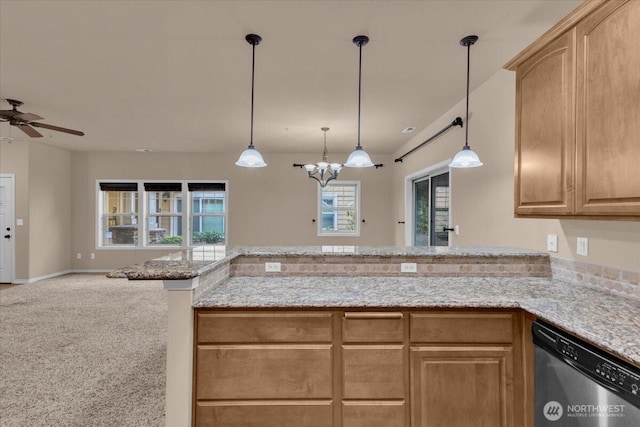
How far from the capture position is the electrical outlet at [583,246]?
6.61 feet

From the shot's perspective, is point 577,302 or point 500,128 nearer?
point 577,302

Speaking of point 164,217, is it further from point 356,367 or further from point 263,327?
point 356,367

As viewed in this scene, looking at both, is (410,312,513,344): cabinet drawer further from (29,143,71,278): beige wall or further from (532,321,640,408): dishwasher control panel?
(29,143,71,278): beige wall

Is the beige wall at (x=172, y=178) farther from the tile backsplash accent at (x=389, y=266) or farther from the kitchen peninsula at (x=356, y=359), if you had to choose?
the kitchen peninsula at (x=356, y=359)

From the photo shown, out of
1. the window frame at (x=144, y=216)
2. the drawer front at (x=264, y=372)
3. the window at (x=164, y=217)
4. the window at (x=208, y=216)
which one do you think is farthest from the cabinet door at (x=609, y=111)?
the window at (x=164, y=217)

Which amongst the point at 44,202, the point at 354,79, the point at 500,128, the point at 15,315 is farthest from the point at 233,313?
the point at 44,202

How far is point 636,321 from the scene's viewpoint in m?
1.42

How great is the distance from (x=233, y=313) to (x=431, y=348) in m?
1.09

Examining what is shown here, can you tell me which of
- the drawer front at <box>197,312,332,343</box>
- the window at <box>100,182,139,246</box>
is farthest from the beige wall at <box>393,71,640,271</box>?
the window at <box>100,182,139,246</box>

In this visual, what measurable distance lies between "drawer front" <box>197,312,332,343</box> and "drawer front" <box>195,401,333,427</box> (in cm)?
35

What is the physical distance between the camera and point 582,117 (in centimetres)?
163

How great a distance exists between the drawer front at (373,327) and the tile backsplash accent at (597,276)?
4.11 feet

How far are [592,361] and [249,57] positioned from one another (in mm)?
2882

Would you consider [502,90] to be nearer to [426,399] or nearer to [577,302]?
[577,302]
